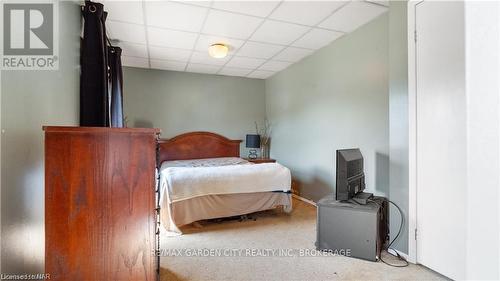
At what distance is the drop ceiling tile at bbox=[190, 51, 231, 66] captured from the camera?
3809mm

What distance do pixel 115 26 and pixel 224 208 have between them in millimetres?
2480

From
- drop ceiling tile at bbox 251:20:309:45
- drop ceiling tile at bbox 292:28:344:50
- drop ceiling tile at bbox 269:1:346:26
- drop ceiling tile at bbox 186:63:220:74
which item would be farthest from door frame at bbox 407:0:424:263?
drop ceiling tile at bbox 186:63:220:74

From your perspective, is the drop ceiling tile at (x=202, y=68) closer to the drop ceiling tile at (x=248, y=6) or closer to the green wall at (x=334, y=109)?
the green wall at (x=334, y=109)

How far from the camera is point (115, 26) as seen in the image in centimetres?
281

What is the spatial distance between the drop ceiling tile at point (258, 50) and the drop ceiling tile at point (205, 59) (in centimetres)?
39

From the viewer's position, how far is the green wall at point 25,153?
3.49ft

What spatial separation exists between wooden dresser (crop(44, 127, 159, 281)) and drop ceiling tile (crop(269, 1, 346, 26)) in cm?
195

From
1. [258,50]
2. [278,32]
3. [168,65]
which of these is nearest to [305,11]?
[278,32]

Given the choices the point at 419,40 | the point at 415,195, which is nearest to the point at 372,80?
the point at 419,40

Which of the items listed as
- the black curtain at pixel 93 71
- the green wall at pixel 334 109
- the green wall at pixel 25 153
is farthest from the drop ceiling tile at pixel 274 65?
the green wall at pixel 25 153

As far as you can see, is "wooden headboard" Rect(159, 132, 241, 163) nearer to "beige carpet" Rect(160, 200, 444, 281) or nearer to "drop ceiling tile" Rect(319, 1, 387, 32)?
"beige carpet" Rect(160, 200, 444, 281)

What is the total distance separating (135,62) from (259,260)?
12.5ft

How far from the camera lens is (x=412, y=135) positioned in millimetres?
2045
